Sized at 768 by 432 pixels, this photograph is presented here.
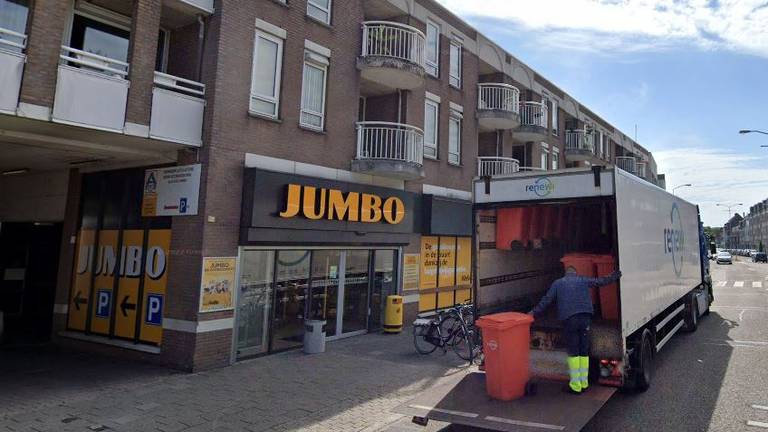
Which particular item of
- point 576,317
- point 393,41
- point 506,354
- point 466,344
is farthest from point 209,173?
point 393,41

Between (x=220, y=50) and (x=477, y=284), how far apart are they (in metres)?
6.53

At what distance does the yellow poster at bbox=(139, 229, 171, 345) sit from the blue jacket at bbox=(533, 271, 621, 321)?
23.5ft

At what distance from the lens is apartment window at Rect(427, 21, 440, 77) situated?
15281 millimetres

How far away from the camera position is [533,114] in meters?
20.9

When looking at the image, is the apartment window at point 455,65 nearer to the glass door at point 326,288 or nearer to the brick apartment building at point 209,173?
the brick apartment building at point 209,173

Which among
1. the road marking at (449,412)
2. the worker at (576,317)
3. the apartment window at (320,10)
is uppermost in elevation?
the apartment window at (320,10)

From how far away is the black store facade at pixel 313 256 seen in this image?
9422 millimetres

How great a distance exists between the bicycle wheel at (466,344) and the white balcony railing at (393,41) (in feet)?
23.7


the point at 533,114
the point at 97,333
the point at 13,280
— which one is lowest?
the point at 97,333

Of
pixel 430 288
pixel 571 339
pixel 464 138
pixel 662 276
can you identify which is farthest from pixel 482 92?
pixel 571 339

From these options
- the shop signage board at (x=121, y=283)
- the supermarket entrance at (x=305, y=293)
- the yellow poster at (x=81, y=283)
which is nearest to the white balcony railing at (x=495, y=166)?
the supermarket entrance at (x=305, y=293)

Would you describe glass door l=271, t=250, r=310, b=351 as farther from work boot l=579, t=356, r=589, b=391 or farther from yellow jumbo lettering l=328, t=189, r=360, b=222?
work boot l=579, t=356, r=589, b=391

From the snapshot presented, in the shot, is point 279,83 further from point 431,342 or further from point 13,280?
point 13,280

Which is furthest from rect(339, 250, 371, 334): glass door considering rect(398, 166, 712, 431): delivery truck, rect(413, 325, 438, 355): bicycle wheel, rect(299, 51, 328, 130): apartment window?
rect(398, 166, 712, 431): delivery truck
